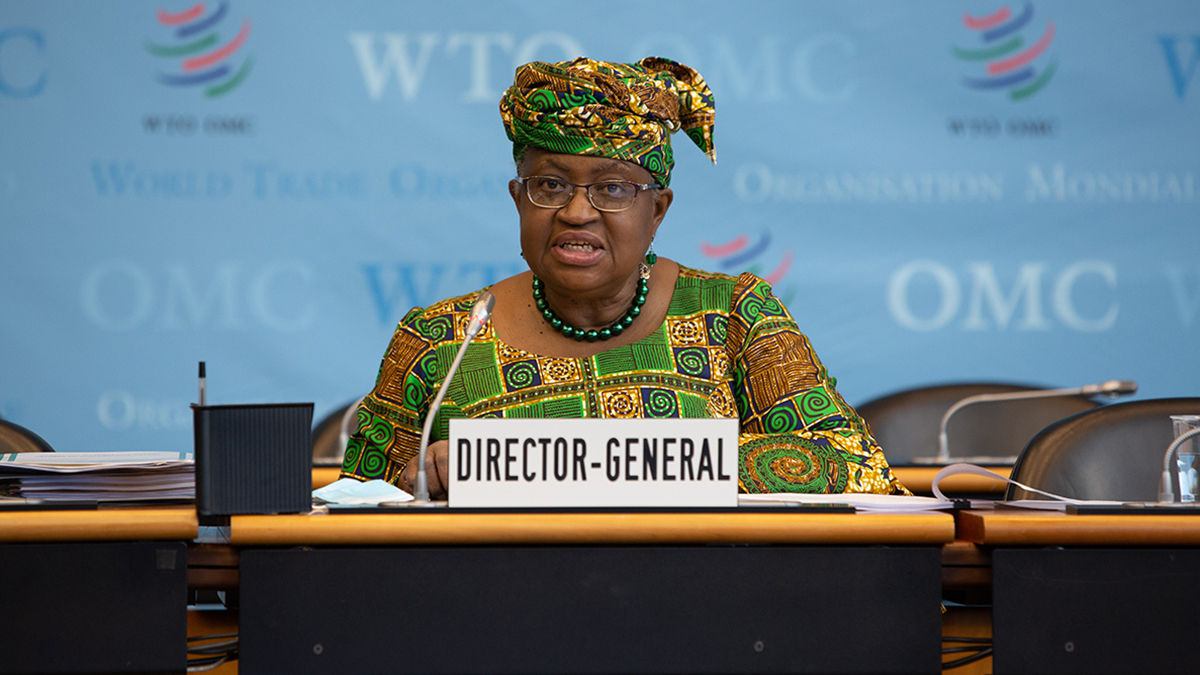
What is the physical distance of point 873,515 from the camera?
57.5 inches

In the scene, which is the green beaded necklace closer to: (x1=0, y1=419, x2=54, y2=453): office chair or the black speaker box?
the black speaker box

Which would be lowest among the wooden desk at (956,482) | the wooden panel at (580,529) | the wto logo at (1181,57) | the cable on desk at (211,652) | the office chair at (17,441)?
the cable on desk at (211,652)

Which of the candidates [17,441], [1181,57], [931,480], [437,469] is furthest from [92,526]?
[1181,57]

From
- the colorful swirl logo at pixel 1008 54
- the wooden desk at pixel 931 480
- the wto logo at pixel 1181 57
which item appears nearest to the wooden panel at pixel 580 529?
the wooden desk at pixel 931 480

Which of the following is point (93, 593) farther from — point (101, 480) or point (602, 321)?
point (602, 321)

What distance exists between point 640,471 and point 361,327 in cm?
256

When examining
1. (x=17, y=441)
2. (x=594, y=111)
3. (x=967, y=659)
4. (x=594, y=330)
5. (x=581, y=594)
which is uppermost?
(x=594, y=111)

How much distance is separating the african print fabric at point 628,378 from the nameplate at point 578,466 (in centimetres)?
59

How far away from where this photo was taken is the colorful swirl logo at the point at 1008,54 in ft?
13.0

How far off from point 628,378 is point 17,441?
1.17m

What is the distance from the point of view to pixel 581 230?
83.3 inches

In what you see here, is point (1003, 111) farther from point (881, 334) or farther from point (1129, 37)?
point (881, 334)

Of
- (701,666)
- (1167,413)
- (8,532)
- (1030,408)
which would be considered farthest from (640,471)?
(1030,408)

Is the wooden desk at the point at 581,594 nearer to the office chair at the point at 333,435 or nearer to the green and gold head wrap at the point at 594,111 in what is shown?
the green and gold head wrap at the point at 594,111
